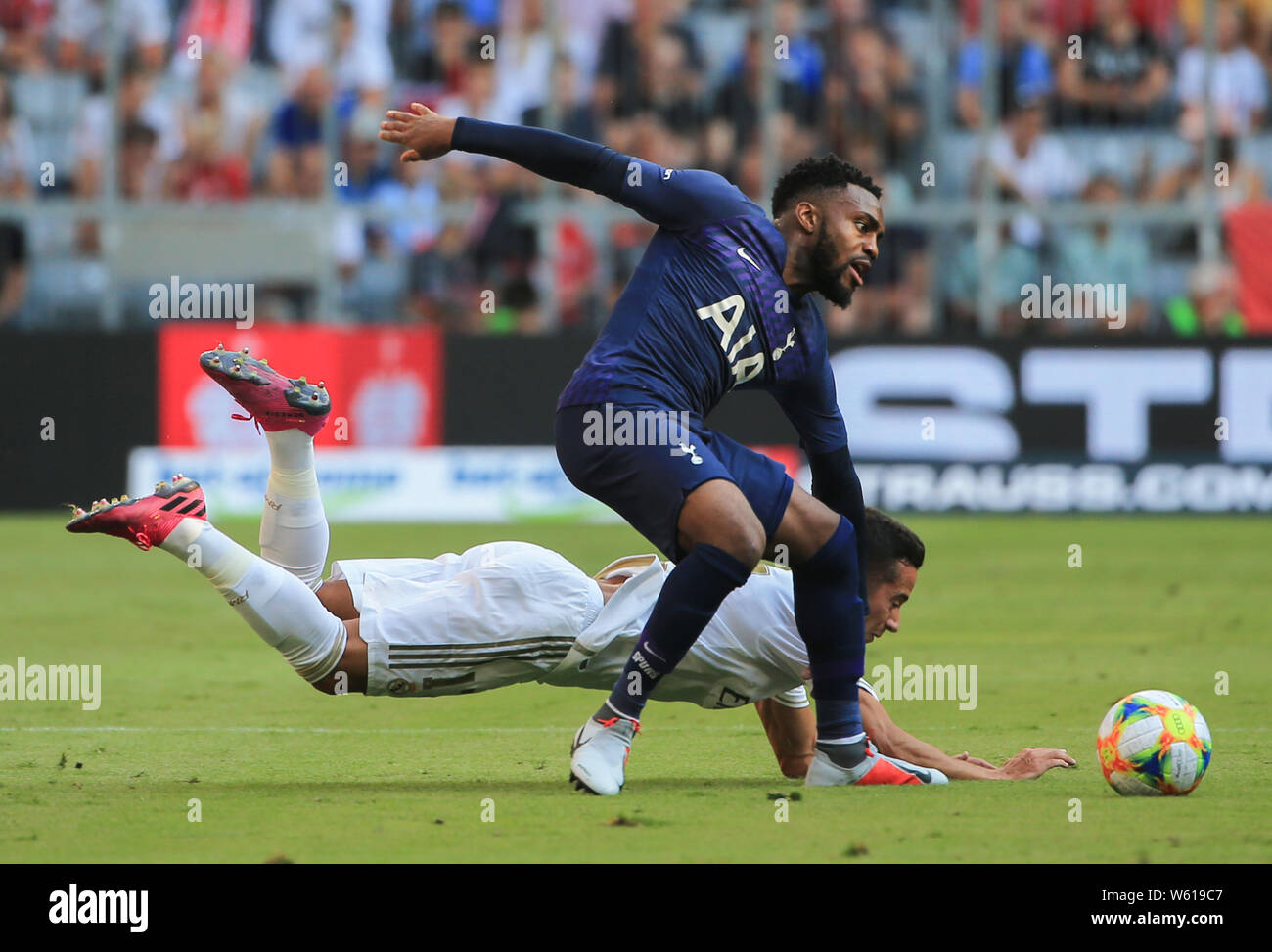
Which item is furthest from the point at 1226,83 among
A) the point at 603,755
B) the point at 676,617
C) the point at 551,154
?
the point at 603,755

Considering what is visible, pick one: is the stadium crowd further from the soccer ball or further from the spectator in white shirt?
the soccer ball

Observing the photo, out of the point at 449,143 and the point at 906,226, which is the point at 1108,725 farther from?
the point at 906,226

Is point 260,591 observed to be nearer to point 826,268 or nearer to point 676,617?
point 676,617

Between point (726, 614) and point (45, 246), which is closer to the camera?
point (726, 614)

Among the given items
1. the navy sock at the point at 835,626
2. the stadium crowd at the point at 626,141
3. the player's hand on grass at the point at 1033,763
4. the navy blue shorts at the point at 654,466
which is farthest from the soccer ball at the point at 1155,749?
the stadium crowd at the point at 626,141

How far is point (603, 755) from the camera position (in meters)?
6.02

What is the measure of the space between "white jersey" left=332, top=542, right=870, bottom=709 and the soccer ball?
3.48ft

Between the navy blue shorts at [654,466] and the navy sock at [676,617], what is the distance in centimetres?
16

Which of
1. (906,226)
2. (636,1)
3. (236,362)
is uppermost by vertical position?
(636,1)

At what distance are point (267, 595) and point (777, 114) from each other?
11339mm

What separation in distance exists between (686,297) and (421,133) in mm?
1034

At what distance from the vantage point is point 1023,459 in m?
16.3
